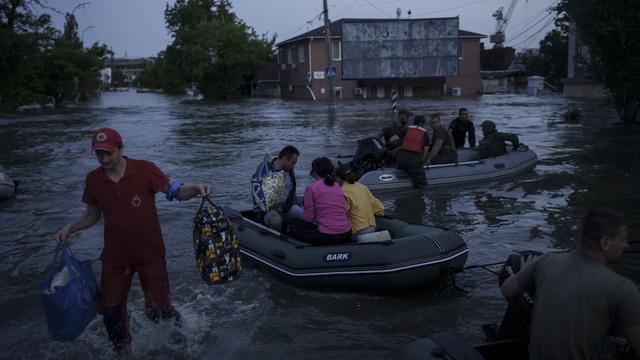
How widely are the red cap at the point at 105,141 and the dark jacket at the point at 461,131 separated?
10661mm

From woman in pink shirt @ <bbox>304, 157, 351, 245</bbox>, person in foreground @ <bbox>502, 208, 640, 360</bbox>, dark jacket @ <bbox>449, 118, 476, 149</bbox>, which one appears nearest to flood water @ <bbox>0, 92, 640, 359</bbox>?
woman in pink shirt @ <bbox>304, 157, 351, 245</bbox>

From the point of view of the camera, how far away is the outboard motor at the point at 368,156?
11785mm

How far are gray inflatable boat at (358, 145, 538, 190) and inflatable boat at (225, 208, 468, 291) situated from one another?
15.4 ft

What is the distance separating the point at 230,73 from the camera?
191ft

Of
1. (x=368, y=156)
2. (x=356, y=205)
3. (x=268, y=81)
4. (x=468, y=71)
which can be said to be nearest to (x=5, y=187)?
(x=368, y=156)

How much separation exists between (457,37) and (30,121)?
30.7 m

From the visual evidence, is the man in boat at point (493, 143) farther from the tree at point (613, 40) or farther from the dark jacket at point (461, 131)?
the tree at point (613, 40)

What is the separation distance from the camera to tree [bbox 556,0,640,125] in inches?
618

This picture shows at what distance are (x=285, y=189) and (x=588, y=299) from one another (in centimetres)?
479

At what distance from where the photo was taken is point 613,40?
17.3m

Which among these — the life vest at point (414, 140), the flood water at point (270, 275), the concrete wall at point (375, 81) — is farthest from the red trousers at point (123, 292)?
the concrete wall at point (375, 81)

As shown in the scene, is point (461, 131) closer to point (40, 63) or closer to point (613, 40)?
point (613, 40)

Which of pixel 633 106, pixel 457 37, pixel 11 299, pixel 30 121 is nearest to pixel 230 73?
pixel 457 37

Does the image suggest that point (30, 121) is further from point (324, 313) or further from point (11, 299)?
point (324, 313)
